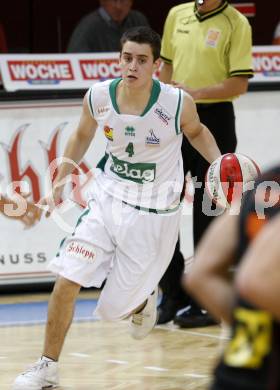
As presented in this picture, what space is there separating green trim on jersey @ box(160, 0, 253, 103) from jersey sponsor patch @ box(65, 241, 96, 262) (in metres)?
1.95

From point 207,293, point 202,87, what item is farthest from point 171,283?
point 207,293

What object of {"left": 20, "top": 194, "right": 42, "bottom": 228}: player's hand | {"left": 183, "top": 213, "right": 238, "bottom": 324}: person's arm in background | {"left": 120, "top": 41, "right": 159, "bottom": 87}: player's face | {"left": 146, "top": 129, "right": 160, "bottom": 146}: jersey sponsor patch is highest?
{"left": 183, "top": 213, "right": 238, "bottom": 324}: person's arm in background

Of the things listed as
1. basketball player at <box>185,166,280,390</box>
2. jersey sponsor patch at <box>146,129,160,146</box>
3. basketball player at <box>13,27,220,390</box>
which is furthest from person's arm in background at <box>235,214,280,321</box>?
jersey sponsor patch at <box>146,129,160,146</box>

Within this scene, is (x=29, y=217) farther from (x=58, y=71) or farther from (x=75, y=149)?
(x=75, y=149)

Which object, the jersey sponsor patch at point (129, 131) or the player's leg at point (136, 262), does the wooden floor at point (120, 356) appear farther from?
the jersey sponsor patch at point (129, 131)

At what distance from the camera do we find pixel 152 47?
633cm

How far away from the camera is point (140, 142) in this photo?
6.22 m

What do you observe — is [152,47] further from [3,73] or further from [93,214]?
[3,73]

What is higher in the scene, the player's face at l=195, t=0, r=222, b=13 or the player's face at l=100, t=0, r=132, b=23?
the player's face at l=195, t=0, r=222, b=13

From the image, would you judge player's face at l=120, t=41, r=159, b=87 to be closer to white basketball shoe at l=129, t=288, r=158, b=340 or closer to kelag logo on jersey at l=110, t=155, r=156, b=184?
kelag logo on jersey at l=110, t=155, r=156, b=184

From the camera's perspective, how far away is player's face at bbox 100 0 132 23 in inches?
387

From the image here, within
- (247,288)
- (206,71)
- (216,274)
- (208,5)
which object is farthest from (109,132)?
(247,288)

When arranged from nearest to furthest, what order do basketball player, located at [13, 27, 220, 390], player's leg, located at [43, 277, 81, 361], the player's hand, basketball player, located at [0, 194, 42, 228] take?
player's leg, located at [43, 277, 81, 361] → basketball player, located at [13, 27, 220, 390] → basketball player, located at [0, 194, 42, 228] → the player's hand

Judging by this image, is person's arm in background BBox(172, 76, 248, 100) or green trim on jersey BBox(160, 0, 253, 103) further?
green trim on jersey BBox(160, 0, 253, 103)
